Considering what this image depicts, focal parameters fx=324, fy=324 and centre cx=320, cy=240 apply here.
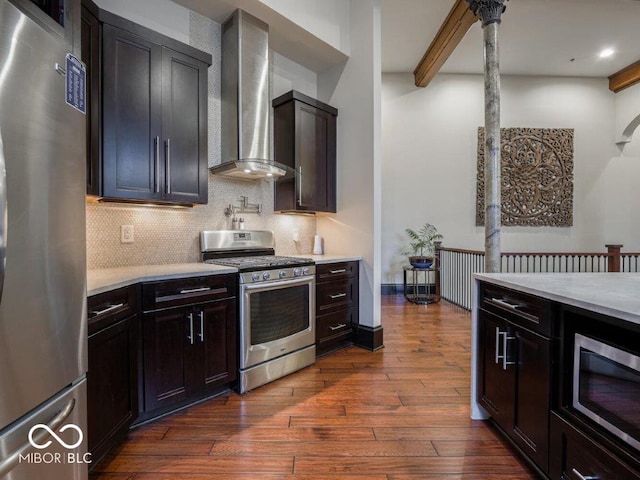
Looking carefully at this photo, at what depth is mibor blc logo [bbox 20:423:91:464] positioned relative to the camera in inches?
33.4

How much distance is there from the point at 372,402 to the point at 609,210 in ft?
22.3

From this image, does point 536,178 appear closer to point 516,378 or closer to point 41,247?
point 516,378

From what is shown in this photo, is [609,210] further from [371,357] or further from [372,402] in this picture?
[372,402]

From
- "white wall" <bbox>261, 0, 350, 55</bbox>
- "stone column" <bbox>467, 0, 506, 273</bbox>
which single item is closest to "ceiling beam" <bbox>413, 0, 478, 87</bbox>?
"stone column" <bbox>467, 0, 506, 273</bbox>

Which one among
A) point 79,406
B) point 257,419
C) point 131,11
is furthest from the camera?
point 131,11

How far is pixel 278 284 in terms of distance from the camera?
8.44 feet

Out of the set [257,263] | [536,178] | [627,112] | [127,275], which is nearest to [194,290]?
[127,275]

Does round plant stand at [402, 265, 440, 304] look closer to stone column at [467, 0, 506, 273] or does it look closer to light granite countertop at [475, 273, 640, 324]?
stone column at [467, 0, 506, 273]

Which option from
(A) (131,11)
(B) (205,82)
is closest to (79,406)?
(B) (205,82)

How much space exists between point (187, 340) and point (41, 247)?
1351mm

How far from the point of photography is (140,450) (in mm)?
1717

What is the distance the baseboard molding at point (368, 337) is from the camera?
3.23 metres

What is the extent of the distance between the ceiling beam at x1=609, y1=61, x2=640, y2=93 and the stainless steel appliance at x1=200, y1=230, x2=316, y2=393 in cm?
706

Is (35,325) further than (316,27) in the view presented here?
No
